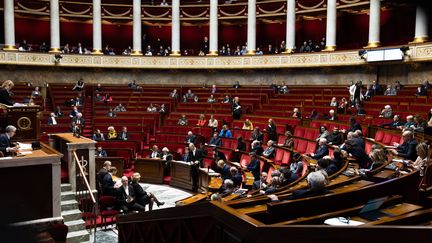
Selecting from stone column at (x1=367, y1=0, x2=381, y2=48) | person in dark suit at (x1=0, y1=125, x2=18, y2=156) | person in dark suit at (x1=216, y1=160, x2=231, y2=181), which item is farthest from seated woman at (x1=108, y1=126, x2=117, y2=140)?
stone column at (x1=367, y1=0, x2=381, y2=48)

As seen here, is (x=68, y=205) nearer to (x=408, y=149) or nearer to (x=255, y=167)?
(x=255, y=167)

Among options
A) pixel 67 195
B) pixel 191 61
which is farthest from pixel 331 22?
pixel 67 195

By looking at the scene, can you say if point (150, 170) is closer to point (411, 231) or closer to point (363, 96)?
point (363, 96)

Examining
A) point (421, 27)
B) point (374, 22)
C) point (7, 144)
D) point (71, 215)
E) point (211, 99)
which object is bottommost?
point (71, 215)

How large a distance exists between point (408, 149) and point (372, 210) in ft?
15.4

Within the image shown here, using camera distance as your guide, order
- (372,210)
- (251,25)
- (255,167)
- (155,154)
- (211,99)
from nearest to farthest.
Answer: (372,210)
(255,167)
(155,154)
(211,99)
(251,25)

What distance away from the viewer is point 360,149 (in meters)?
7.76

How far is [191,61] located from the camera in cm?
2269

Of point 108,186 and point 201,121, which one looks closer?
point 108,186

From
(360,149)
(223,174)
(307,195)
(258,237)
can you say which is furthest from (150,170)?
(258,237)

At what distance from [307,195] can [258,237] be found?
5.16ft

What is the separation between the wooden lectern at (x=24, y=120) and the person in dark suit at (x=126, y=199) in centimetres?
195

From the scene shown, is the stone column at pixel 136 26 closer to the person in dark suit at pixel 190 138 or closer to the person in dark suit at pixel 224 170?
the person in dark suit at pixel 190 138

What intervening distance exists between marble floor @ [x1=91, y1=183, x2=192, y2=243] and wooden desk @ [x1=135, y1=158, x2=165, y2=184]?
21 cm
